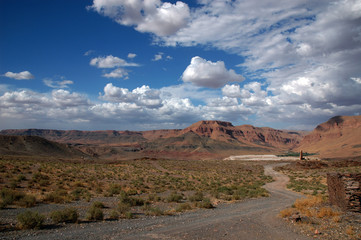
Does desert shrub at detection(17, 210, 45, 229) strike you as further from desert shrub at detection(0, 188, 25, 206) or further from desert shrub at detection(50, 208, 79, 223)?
desert shrub at detection(0, 188, 25, 206)

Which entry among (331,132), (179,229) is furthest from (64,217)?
(331,132)

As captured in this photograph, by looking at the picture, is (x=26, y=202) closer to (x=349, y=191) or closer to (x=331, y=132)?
(x=349, y=191)

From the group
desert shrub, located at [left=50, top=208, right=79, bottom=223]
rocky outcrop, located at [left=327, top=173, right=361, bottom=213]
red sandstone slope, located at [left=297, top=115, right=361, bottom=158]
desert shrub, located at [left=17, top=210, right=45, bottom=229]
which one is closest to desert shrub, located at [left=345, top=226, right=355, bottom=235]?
rocky outcrop, located at [left=327, top=173, right=361, bottom=213]

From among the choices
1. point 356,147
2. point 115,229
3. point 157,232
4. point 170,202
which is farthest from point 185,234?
point 356,147

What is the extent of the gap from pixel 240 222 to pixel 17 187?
18.2m

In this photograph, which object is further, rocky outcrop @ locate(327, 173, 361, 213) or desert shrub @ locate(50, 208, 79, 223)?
rocky outcrop @ locate(327, 173, 361, 213)

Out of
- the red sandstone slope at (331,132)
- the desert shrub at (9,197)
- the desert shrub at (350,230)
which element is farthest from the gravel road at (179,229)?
the red sandstone slope at (331,132)

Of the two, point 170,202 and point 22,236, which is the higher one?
point 22,236

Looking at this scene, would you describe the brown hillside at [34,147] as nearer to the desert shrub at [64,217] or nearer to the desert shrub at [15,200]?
the desert shrub at [15,200]

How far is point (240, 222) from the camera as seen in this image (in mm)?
11516

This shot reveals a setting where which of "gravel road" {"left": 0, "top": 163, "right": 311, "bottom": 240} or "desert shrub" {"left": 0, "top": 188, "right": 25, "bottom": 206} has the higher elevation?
"desert shrub" {"left": 0, "top": 188, "right": 25, "bottom": 206}

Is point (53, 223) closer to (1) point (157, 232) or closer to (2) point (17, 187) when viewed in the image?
(1) point (157, 232)

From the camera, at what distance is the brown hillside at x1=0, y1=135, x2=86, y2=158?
76938mm

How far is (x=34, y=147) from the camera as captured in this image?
8144 cm
